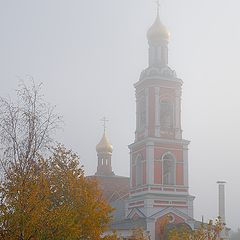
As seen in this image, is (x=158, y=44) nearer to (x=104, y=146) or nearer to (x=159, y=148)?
(x=159, y=148)

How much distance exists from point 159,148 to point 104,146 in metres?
15.2

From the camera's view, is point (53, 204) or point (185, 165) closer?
point (53, 204)

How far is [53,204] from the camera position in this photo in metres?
16.2

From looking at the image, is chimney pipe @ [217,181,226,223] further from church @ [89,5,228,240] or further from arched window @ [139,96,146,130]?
arched window @ [139,96,146,130]

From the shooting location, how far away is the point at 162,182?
104ft

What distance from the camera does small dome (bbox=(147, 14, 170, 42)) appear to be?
33.3m

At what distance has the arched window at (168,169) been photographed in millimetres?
31991

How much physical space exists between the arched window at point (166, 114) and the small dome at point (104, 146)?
14.2 m

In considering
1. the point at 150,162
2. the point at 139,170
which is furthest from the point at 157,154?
the point at 139,170

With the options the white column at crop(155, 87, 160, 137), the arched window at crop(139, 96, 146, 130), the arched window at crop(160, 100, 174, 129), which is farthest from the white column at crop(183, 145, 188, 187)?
the arched window at crop(139, 96, 146, 130)

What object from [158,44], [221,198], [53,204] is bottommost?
[53,204]

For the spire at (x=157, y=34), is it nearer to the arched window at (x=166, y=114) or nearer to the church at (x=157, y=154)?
→ the church at (x=157, y=154)

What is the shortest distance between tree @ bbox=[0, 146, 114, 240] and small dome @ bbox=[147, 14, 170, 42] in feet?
55.5

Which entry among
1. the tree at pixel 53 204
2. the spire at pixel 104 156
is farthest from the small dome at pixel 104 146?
the tree at pixel 53 204
